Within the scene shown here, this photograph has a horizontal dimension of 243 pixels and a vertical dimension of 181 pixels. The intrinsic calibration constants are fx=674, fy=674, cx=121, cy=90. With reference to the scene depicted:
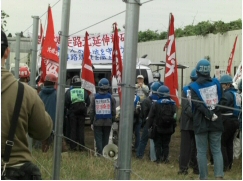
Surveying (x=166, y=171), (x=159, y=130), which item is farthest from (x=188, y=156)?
(x=159, y=130)

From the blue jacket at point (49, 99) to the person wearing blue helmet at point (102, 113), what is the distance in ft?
2.65

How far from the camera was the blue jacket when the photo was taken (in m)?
12.5

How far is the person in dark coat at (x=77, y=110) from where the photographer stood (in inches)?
544

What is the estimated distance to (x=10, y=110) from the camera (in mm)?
4355

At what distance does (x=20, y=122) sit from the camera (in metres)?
4.39

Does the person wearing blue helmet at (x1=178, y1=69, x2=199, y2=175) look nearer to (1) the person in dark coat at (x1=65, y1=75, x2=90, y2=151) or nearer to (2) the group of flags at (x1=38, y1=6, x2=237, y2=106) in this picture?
(2) the group of flags at (x1=38, y1=6, x2=237, y2=106)

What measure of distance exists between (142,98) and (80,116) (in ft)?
4.42

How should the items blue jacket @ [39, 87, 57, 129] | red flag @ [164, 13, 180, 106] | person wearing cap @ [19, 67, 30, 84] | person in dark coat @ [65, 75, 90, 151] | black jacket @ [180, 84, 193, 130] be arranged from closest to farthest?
red flag @ [164, 13, 180, 106] → black jacket @ [180, 84, 193, 130] → person wearing cap @ [19, 67, 30, 84] → blue jacket @ [39, 87, 57, 129] → person in dark coat @ [65, 75, 90, 151]

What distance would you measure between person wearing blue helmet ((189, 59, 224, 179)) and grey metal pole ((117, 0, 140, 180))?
3612 millimetres

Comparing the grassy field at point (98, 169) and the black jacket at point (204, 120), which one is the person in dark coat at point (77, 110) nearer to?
the grassy field at point (98, 169)

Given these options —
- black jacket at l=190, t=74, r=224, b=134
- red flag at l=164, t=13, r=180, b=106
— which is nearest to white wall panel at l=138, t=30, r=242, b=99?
red flag at l=164, t=13, r=180, b=106

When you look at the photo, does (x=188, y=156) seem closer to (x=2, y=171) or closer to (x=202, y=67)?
(x=202, y=67)

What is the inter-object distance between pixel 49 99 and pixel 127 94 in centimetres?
798

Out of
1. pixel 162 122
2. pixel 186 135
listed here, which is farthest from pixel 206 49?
pixel 186 135
